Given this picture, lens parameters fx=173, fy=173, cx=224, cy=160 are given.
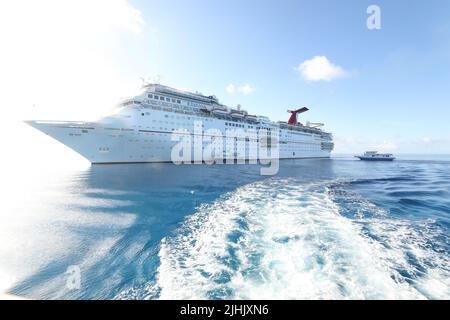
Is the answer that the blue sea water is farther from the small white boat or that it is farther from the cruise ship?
the small white boat

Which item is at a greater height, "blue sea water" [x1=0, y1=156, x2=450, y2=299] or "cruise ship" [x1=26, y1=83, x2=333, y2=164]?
"cruise ship" [x1=26, y1=83, x2=333, y2=164]

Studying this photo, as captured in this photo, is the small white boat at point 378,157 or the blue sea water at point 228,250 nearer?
the blue sea water at point 228,250

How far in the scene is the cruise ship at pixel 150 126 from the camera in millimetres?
26344

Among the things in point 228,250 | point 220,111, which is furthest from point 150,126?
point 228,250

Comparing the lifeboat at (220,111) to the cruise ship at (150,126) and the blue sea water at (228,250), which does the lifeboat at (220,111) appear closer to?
the cruise ship at (150,126)

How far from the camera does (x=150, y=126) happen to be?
30.9 m

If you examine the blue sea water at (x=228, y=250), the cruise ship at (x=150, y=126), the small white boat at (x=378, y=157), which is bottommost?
the blue sea water at (x=228, y=250)

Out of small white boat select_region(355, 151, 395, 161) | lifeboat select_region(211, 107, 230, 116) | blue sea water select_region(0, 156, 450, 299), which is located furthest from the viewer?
A: small white boat select_region(355, 151, 395, 161)

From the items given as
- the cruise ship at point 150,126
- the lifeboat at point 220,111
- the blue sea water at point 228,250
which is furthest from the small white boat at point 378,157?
the blue sea water at point 228,250

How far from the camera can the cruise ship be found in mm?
26344

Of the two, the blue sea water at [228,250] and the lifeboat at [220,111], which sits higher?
the lifeboat at [220,111]

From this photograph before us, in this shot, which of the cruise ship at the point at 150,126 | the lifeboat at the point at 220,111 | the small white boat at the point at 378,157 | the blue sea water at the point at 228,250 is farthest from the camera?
the small white boat at the point at 378,157

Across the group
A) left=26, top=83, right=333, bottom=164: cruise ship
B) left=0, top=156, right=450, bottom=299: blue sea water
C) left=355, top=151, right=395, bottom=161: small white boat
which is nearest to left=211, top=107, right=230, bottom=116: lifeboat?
left=26, top=83, right=333, bottom=164: cruise ship
